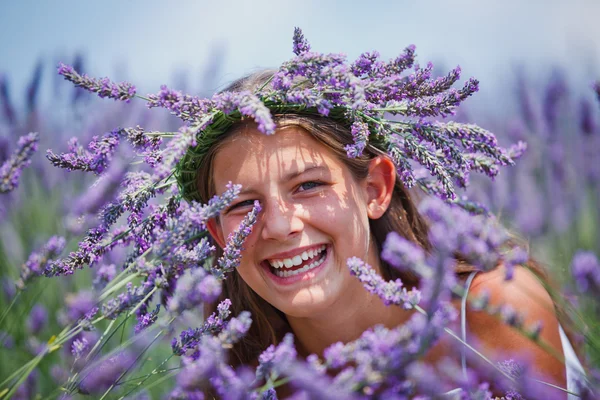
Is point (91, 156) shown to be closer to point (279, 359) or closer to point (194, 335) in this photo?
point (194, 335)

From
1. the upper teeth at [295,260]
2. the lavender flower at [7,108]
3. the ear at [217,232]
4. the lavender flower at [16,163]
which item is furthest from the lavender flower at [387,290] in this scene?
the lavender flower at [7,108]

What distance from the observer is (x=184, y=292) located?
39.9 inches

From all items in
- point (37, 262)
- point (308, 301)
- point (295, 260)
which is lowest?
point (308, 301)

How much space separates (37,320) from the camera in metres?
1.96

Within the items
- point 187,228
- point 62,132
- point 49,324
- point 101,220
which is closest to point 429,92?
point 187,228

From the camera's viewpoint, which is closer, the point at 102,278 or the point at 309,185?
the point at 102,278

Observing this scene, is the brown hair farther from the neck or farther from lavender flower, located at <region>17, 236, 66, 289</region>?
lavender flower, located at <region>17, 236, 66, 289</region>

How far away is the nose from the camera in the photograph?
1.59 meters

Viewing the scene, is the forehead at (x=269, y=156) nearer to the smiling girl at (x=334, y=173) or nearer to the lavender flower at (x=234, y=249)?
the smiling girl at (x=334, y=173)

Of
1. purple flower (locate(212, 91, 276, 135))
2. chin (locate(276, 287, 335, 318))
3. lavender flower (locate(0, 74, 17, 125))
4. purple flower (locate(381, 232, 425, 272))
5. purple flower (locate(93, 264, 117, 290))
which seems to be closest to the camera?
purple flower (locate(381, 232, 425, 272))

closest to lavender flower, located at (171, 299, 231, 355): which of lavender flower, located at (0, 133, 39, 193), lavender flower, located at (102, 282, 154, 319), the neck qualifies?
lavender flower, located at (102, 282, 154, 319)

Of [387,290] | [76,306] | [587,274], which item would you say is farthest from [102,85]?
[587,274]

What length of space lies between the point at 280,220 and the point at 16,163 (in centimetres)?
74

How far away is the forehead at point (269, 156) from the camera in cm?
165
